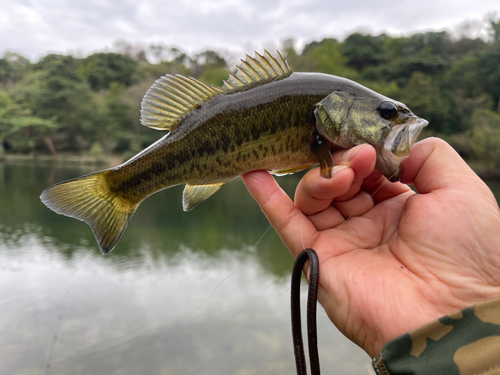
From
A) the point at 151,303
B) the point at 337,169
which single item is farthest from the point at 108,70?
the point at 337,169

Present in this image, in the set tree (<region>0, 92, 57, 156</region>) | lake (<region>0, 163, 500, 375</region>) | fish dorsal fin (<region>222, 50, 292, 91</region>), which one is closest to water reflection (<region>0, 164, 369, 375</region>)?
lake (<region>0, 163, 500, 375</region>)

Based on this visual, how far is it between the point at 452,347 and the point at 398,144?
828 mm

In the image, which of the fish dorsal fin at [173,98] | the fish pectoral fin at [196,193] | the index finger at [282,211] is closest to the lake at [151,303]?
the index finger at [282,211]

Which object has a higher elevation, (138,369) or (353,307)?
(353,307)

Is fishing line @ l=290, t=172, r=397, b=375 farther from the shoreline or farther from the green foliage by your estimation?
the green foliage

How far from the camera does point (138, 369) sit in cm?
668

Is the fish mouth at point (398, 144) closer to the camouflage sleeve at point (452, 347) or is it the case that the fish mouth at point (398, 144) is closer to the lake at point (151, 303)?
the camouflage sleeve at point (452, 347)

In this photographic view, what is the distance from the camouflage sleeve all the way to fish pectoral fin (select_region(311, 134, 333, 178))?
2.45 feet

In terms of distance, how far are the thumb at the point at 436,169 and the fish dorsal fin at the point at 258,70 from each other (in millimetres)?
805

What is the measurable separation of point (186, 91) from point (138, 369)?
6933mm

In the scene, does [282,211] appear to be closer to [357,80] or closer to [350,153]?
[350,153]

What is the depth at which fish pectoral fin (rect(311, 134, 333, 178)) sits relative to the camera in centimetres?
152

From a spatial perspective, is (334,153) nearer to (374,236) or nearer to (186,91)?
(374,236)

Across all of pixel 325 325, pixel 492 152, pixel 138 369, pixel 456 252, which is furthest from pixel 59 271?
pixel 492 152
